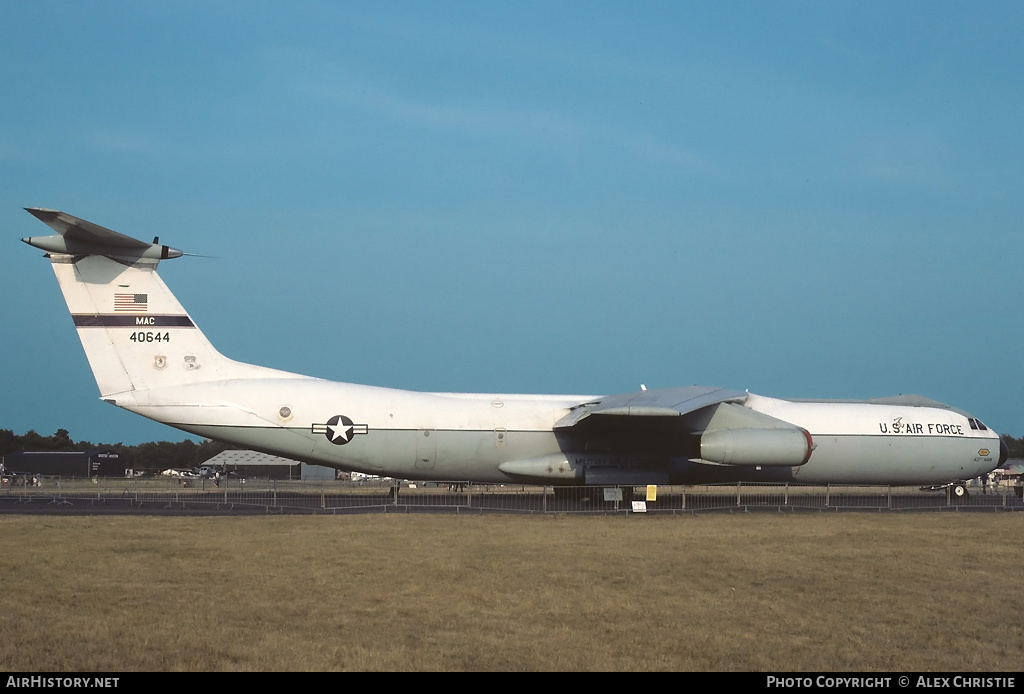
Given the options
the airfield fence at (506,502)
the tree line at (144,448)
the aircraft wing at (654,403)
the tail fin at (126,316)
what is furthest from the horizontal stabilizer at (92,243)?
the tree line at (144,448)

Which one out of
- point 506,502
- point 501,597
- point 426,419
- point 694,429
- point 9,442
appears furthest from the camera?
point 9,442

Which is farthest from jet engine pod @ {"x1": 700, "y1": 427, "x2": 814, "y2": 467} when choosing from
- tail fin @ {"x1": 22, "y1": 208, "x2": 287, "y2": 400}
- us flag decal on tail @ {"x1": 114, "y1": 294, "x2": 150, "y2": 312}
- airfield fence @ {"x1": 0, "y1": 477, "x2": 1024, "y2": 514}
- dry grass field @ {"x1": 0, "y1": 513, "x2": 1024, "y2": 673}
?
us flag decal on tail @ {"x1": 114, "y1": 294, "x2": 150, "y2": 312}

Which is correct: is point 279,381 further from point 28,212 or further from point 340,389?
point 28,212

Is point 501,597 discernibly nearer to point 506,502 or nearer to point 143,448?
point 506,502

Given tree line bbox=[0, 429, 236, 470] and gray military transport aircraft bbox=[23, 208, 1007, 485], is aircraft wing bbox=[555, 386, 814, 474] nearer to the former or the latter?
gray military transport aircraft bbox=[23, 208, 1007, 485]

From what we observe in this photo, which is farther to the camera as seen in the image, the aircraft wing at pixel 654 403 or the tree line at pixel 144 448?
the tree line at pixel 144 448

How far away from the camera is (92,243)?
797 inches

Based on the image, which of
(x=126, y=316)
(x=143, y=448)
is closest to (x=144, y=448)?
(x=143, y=448)

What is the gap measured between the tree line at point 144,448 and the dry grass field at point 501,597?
205 feet

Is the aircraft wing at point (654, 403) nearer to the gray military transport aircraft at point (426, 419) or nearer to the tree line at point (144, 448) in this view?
the gray military transport aircraft at point (426, 419)

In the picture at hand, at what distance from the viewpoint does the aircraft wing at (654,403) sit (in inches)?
778

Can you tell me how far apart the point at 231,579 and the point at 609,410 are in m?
10.8

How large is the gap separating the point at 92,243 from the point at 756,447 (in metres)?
15.9

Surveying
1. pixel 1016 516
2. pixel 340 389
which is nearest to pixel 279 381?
pixel 340 389
